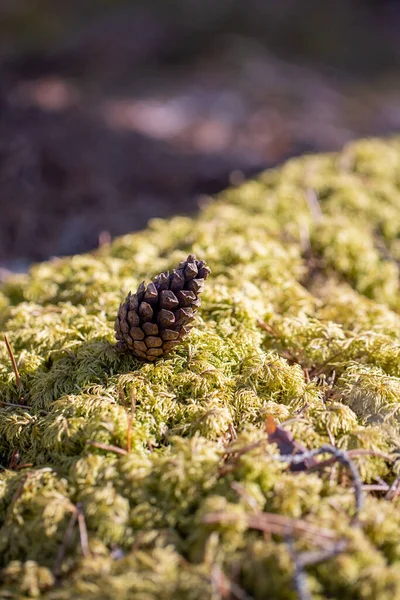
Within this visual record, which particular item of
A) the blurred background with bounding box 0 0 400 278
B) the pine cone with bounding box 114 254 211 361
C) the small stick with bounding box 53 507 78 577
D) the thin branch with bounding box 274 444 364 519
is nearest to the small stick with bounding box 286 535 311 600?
the thin branch with bounding box 274 444 364 519

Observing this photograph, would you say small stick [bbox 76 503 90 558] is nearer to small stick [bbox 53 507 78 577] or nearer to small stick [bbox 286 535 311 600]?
small stick [bbox 53 507 78 577]

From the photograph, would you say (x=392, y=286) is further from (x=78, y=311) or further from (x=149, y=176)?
(x=149, y=176)

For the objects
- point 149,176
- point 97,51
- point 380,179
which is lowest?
point 149,176

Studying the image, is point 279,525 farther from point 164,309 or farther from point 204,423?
point 164,309

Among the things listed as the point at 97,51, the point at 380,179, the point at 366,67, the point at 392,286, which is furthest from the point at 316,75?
the point at 392,286

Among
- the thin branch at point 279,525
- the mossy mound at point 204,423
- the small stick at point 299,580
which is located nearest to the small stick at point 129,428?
the mossy mound at point 204,423

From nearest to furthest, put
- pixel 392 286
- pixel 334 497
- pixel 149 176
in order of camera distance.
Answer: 1. pixel 334 497
2. pixel 392 286
3. pixel 149 176

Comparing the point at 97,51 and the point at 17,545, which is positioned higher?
the point at 97,51
